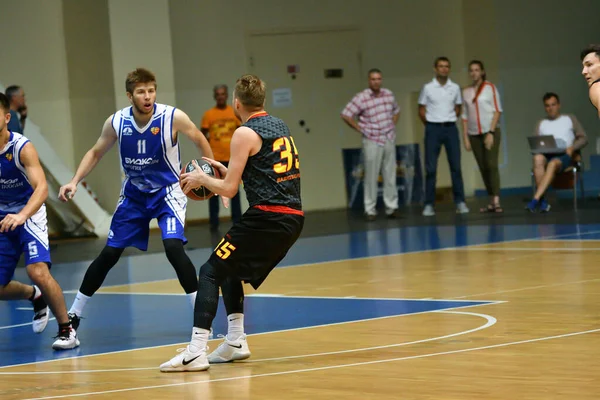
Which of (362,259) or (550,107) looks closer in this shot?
(362,259)

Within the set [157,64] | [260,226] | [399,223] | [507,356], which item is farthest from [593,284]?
[157,64]

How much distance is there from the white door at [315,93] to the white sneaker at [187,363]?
508 inches

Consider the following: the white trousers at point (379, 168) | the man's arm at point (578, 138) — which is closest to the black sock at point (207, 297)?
the white trousers at point (379, 168)

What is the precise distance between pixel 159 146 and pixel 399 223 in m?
8.18

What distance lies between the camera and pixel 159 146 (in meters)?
7.58

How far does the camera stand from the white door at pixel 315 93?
19.0 meters

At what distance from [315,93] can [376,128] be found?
3550 mm

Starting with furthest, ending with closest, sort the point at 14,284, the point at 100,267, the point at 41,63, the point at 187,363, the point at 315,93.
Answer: the point at 315,93
the point at 41,63
the point at 14,284
the point at 100,267
the point at 187,363

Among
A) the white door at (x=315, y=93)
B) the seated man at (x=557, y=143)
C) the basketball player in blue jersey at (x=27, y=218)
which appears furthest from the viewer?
the white door at (x=315, y=93)

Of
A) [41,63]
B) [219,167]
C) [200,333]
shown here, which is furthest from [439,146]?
[200,333]

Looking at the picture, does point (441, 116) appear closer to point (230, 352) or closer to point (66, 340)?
point (66, 340)

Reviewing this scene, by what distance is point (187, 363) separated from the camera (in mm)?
6129

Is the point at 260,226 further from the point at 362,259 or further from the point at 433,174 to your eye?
the point at 433,174

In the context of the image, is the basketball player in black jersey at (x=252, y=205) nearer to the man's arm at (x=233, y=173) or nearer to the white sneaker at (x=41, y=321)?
the man's arm at (x=233, y=173)
